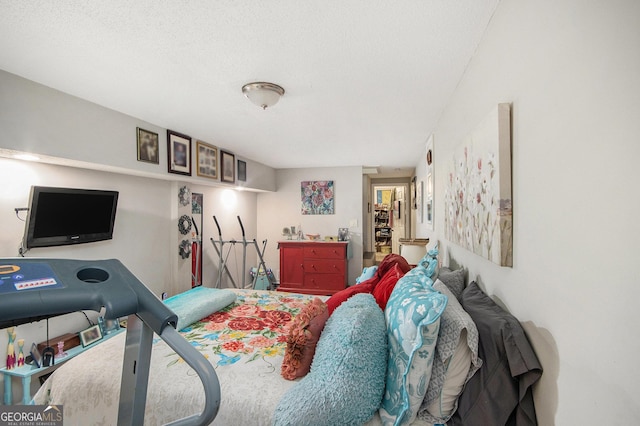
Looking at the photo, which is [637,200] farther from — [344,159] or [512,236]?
[344,159]

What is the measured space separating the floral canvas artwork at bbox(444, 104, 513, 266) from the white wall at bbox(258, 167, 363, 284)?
3.79m

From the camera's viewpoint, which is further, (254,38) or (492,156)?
(254,38)

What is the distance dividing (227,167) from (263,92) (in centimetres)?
239

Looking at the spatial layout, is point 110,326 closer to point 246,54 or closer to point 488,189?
point 246,54

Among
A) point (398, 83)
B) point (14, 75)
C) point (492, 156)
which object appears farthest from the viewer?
point (398, 83)

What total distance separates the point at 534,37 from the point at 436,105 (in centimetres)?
159

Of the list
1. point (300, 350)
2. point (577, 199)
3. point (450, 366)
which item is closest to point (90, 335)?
point (300, 350)

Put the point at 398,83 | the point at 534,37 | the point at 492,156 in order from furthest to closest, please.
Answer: the point at 398,83, the point at 492,156, the point at 534,37

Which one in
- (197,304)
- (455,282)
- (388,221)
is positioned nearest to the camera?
(455,282)

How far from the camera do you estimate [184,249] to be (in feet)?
12.3

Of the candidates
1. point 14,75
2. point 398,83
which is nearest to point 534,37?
point 398,83

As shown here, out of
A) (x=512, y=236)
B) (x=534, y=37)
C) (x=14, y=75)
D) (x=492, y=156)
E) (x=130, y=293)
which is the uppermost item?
(x=14, y=75)

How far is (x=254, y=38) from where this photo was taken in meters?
1.53

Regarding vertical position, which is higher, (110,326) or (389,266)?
(389,266)
